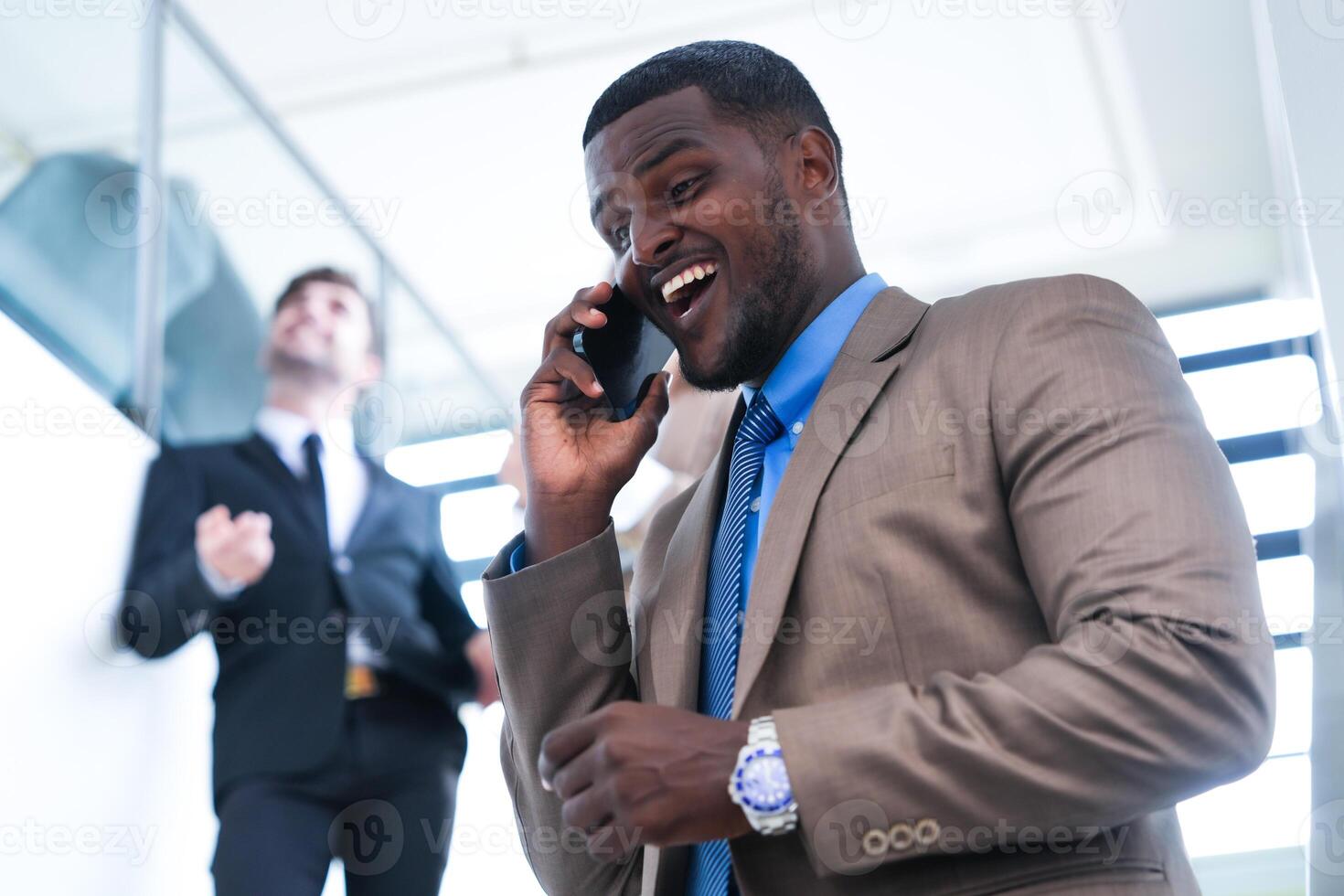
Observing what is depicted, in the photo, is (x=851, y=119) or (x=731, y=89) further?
(x=851, y=119)

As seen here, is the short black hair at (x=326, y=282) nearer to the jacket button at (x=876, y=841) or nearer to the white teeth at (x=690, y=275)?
the white teeth at (x=690, y=275)

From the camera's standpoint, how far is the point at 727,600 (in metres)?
1.44

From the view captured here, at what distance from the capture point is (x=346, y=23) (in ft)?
18.4

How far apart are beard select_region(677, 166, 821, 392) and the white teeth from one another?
0.17ft

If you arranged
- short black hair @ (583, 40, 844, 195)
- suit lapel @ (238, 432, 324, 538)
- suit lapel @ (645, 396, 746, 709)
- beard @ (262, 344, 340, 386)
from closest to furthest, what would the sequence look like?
1. suit lapel @ (645, 396, 746, 709)
2. short black hair @ (583, 40, 844, 195)
3. suit lapel @ (238, 432, 324, 538)
4. beard @ (262, 344, 340, 386)

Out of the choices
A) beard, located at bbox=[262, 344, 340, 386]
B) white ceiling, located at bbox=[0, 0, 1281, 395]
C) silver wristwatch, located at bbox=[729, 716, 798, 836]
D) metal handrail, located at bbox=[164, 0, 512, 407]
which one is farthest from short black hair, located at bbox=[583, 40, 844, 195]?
white ceiling, located at bbox=[0, 0, 1281, 395]

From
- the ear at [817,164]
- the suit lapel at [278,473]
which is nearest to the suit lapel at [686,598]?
the ear at [817,164]

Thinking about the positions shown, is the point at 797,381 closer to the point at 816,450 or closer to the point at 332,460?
the point at 816,450

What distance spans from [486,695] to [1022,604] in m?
2.14

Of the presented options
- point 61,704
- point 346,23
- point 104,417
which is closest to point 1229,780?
point 61,704

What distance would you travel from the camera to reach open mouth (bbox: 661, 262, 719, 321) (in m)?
1.67

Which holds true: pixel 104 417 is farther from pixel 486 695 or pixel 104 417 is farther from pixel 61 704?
pixel 486 695

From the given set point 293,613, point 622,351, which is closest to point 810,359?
point 622,351

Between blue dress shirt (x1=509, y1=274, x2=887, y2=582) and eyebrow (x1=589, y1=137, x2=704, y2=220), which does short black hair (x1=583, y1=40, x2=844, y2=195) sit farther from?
blue dress shirt (x1=509, y1=274, x2=887, y2=582)
